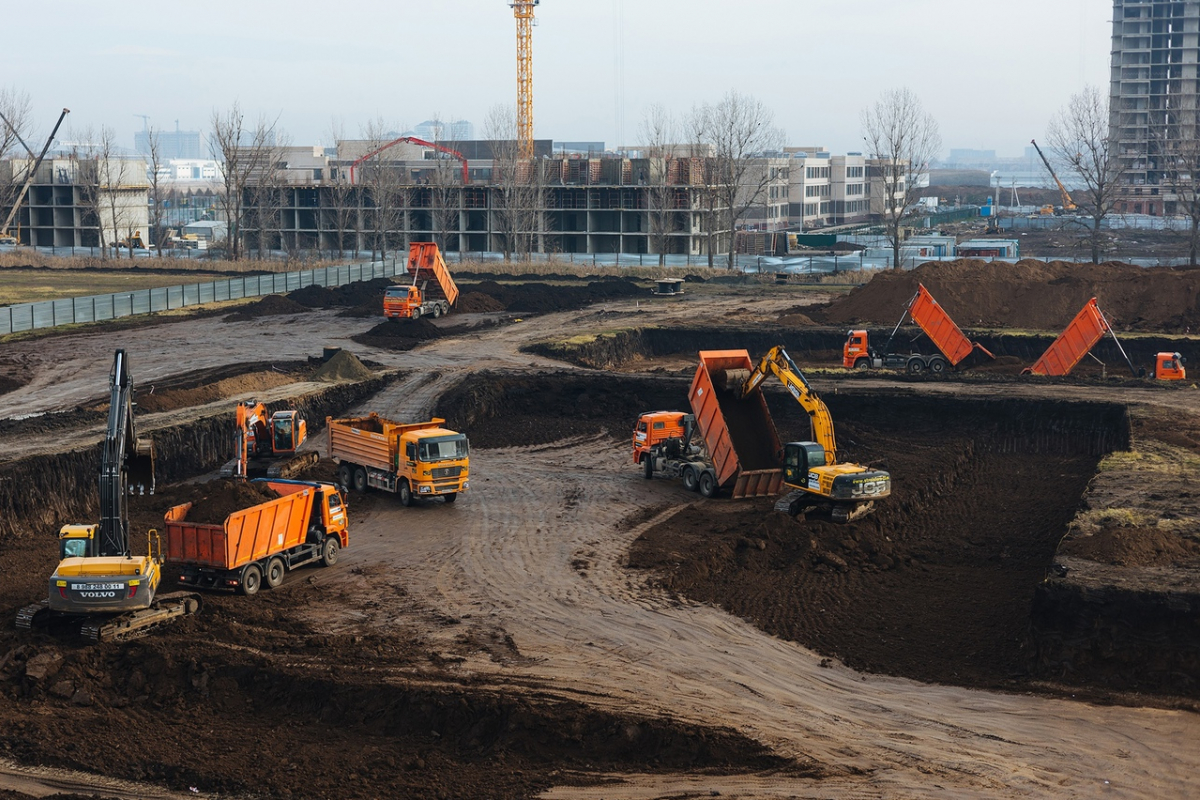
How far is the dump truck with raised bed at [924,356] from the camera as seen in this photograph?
Answer: 4388 cm

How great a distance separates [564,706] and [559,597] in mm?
5332

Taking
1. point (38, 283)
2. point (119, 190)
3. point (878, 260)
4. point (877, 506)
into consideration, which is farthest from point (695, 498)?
point (119, 190)

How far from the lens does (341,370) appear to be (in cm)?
4125

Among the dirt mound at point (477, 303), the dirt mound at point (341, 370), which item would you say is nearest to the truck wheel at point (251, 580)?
the dirt mound at point (341, 370)

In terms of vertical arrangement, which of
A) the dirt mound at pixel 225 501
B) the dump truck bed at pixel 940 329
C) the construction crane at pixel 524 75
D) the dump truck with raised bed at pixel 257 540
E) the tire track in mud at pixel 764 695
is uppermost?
the construction crane at pixel 524 75

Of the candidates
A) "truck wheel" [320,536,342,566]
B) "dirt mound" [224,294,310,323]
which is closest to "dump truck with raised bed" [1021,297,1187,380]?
"truck wheel" [320,536,342,566]

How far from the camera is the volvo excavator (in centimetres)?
1869

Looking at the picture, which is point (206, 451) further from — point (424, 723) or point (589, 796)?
point (589, 796)

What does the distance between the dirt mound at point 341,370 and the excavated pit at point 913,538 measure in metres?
4.26

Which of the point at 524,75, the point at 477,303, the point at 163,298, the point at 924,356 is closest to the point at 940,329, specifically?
the point at 924,356

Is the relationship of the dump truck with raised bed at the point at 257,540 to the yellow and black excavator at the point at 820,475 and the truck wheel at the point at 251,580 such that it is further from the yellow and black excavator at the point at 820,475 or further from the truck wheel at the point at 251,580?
the yellow and black excavator at the point at 820,475

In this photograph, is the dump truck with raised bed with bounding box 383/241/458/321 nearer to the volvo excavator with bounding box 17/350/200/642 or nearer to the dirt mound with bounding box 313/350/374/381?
the dirt mound with bounding box 313/350/374/381

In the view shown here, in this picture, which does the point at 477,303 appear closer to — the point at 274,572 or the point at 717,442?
the point at 717,442

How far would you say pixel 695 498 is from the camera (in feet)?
97.3
